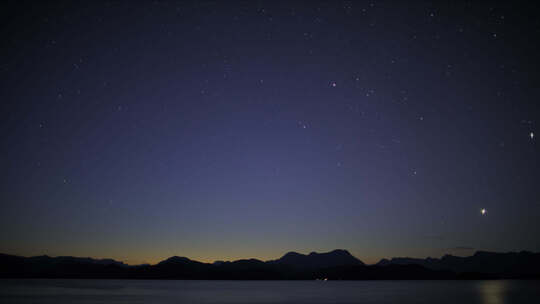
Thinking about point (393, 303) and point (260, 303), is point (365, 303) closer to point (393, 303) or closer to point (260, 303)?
point (393, 303)

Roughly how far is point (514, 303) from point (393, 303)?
1998 centimetres

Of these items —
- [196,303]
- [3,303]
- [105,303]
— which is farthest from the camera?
[105,303]

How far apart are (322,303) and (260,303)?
1047cm

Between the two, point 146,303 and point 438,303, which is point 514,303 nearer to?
point 438,303

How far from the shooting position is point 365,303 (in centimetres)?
6794

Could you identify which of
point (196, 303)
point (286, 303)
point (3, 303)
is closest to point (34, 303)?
point (3, 303)

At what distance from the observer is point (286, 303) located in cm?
6731

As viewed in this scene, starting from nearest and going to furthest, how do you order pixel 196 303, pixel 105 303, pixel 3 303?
pixel 3 303
pixel 196 303
pixel 105 303

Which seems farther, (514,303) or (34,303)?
(514,303)

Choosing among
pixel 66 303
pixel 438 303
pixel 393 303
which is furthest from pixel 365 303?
pixel 66 303

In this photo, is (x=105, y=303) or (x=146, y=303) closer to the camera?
(x=146, y=303)

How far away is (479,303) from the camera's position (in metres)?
66.8

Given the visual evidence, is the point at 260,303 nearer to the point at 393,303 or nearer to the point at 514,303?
the point at 393,303

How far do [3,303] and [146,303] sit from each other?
20.6m
